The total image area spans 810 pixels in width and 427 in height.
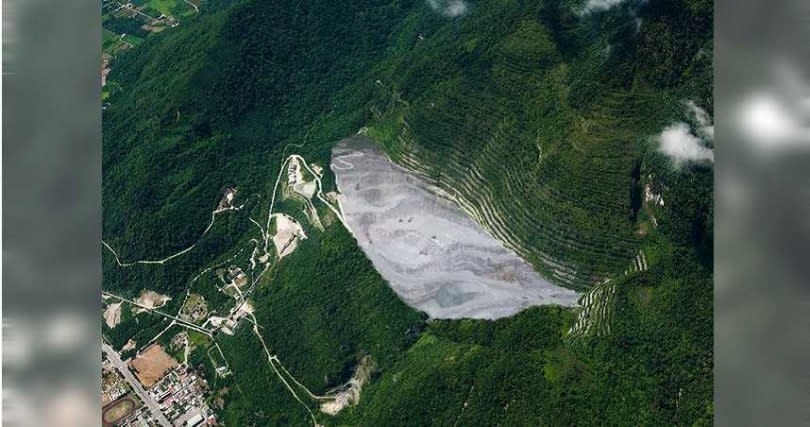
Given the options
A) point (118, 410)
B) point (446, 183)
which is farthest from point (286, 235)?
point (118, 410)

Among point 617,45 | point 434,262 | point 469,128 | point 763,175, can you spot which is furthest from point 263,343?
point 763,175

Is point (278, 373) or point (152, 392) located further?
point (152, 392)

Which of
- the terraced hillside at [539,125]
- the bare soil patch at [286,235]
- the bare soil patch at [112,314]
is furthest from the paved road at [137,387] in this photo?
the terraced hillside at [539,125]

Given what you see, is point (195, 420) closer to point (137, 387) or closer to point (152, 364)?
point (137, 387)

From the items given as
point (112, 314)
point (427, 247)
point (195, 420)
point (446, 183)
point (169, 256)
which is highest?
point (446, 183)

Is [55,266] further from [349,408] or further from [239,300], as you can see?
[239,300]

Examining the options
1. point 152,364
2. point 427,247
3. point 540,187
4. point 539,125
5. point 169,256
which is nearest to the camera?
point 540,187

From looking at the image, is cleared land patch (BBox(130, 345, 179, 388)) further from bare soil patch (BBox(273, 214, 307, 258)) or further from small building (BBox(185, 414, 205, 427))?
bare soil patch (BBox(273, 214, 307, 258))
